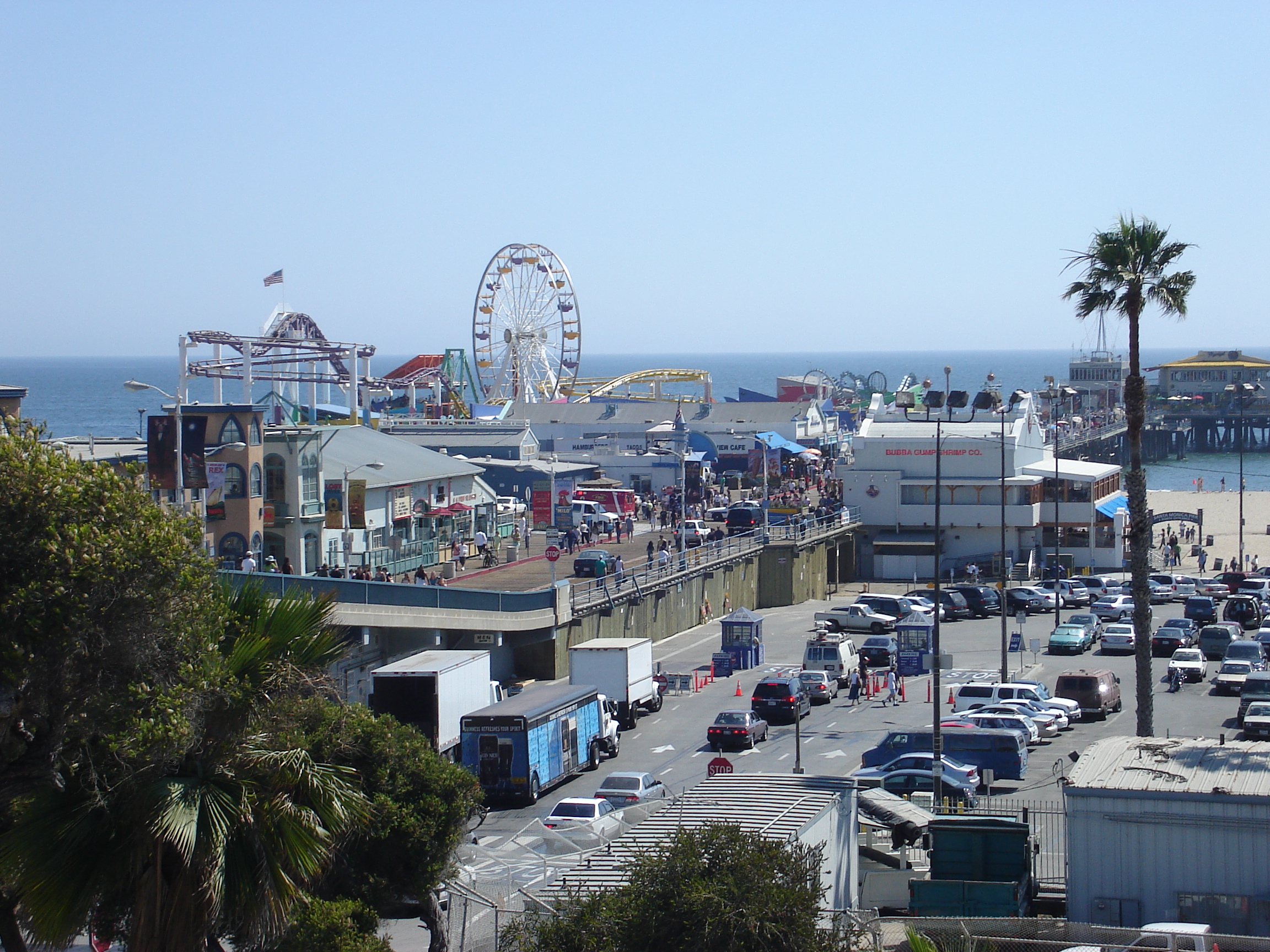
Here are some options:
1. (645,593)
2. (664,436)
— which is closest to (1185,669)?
(645,593)

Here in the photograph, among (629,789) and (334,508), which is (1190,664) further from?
(334,508)

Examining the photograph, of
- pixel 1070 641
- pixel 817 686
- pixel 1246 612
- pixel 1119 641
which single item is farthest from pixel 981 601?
pixel 817 686

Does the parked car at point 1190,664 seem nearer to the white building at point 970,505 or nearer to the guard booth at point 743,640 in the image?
the guard booth at point 743,640

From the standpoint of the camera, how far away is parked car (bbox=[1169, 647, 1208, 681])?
116ft

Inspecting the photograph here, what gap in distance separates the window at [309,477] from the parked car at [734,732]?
14.7m

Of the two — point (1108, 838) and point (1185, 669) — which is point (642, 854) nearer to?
point (1108, 838)

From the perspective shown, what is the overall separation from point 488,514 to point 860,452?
55.8 ft

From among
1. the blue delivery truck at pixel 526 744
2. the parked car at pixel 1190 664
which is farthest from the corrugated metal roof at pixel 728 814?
the parked car at pixel 1190 664

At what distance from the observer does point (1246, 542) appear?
68938 millimetres

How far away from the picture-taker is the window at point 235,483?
119 feet

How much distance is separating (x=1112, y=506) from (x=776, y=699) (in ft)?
111

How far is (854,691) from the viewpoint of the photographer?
3384 cm

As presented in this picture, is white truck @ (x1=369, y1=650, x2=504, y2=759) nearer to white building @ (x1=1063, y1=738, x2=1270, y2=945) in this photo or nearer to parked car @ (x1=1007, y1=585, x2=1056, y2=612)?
white building @ (x1=1063, y1=738, x2=1270, y2=945)

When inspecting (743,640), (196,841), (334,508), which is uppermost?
(196,841)
